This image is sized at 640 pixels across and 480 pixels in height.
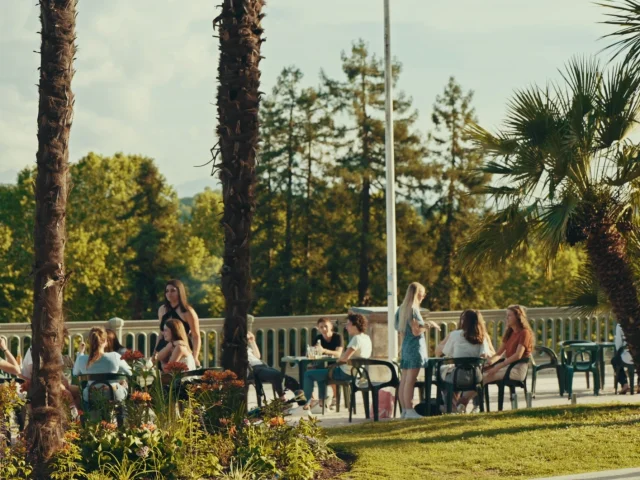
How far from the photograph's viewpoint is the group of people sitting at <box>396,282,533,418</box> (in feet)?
42.7

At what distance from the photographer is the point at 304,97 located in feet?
181

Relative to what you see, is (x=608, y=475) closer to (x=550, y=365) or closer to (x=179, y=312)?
(x=179, y=312)

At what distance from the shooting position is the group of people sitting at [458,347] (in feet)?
42.7

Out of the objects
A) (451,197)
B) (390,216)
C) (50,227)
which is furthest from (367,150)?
(50,227)

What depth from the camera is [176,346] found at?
1180cm

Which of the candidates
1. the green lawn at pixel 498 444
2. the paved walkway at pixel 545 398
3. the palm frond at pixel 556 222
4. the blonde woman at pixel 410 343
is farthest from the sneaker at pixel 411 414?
the palm frond at pixel 556 222

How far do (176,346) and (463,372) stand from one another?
356 cm

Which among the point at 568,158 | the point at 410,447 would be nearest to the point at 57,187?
the point at 410,447

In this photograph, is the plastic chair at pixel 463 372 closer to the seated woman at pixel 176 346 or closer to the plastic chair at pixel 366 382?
the plastic chair at pixel 366 382

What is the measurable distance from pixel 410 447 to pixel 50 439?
3.45m

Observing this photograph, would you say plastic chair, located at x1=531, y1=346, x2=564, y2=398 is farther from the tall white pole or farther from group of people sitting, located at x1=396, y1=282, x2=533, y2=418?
the tall white pole

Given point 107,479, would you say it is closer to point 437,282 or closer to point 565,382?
point 565,382

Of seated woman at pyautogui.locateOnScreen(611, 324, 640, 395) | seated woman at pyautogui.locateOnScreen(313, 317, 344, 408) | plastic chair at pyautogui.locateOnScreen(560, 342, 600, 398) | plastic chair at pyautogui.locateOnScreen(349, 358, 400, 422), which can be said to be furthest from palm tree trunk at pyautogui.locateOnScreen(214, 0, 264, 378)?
seated woman at pyautogui.locateOnScreen(611, 324, 640, 395)

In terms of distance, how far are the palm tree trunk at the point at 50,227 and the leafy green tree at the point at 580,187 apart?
6057mm
